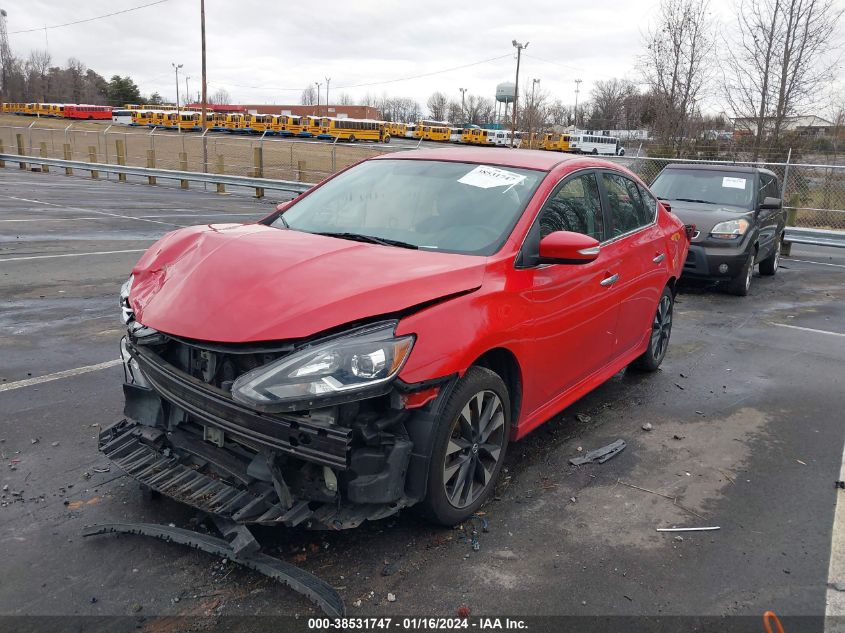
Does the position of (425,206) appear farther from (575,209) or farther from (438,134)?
(438,134)

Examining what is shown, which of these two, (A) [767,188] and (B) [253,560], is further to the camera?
(A) [767,188]

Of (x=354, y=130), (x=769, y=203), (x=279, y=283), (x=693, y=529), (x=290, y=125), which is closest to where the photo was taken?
(x=279, y=283)

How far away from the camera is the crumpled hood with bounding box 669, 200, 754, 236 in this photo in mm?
9695

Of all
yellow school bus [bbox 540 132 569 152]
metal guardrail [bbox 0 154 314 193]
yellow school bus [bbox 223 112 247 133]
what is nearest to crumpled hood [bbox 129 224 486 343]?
metal guardrail [bbox 0 154 314 193]

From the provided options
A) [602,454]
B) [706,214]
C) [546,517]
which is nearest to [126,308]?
[546,517]

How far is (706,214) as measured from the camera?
9859 mm

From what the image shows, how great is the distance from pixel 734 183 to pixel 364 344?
9.56 m

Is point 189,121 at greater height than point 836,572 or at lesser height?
greater

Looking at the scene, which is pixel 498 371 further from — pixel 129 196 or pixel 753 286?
pixel 129 196

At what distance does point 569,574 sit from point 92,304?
628cm

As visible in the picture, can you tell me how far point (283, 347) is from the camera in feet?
9.20

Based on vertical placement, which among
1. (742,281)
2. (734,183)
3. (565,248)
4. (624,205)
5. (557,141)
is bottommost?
(742,281)

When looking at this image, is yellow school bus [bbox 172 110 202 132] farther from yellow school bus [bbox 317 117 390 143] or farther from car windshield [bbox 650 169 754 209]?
car windshield [bbox 650 169 754 209]

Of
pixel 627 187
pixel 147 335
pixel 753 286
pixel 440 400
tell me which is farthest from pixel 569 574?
pixel 753 286
